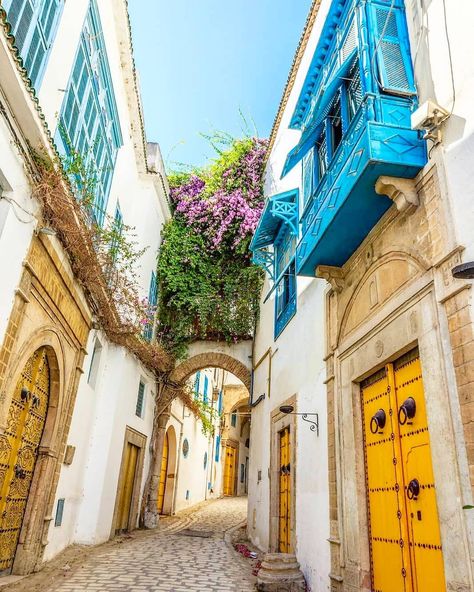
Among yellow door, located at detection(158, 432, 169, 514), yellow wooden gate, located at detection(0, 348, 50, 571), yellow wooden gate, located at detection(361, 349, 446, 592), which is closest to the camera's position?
yellow wooden gate, located at detection(361, 349, 446, 592)

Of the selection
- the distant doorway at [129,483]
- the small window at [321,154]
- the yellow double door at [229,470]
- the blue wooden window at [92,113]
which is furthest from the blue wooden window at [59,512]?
the yellow double door at [229,470]

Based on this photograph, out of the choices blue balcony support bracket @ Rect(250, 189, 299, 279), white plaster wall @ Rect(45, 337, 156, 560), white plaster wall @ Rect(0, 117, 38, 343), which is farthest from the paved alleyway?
blue balcony support bracket @ Rect(250, 189, 299, 279)

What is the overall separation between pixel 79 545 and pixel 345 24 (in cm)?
920

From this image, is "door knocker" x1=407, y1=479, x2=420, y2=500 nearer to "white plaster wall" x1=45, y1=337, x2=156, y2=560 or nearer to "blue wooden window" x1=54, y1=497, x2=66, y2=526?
"white plaster wall" x1=45, y1=337, x2=156, y2=560

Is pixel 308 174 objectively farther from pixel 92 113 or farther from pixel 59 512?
pixel 59 512

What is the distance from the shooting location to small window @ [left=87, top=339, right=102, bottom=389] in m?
8.55

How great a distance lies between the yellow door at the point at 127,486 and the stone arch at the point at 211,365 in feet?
8.93

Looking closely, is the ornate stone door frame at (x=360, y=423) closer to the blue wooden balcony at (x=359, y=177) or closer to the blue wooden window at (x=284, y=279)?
the blue wooden balcony at (x=359, y=177)

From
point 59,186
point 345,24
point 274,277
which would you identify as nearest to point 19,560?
point 59,186

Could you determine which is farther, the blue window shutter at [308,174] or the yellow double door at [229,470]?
the yellow double door at [229,470]

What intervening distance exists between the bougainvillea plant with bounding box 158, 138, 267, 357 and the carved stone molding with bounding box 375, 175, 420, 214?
8.74m

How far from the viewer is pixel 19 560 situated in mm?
5676

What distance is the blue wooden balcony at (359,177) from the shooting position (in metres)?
4.10

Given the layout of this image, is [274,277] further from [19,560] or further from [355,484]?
[19,560]
